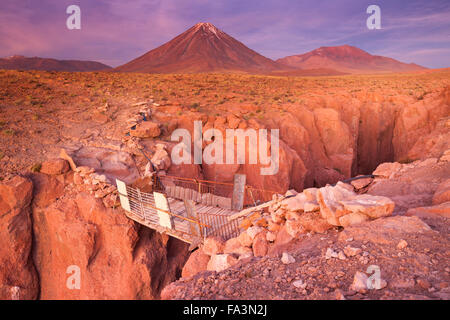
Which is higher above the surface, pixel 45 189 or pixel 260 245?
pixel 45 189

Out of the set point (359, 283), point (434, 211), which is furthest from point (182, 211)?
point (434, 211)

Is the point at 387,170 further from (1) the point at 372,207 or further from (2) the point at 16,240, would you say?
(2) the point at 16,240

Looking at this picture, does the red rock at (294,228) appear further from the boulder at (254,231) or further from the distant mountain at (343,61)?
the distant mountain at (343,61)

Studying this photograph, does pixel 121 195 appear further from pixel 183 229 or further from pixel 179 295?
pixel 179 295

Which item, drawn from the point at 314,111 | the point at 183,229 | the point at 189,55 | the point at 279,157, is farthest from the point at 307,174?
the point at 189,55

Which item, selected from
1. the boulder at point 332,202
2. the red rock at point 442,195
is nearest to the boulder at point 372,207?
the boulder at point 332,202

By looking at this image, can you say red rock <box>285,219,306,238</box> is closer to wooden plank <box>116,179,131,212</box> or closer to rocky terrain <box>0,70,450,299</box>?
rocky terrain <box>0,70,450,299</box>

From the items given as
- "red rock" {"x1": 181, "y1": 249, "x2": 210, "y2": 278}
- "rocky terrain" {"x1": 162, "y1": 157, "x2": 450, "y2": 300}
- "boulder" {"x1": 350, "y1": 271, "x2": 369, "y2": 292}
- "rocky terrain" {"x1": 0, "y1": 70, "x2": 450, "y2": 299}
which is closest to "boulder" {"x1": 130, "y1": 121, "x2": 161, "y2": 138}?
"rocky terrain" {"x1": 0, "y1": 70, "x2": 450, "y2": 299}
